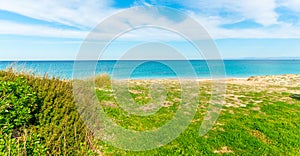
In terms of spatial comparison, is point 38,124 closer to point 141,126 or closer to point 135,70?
point 141,126

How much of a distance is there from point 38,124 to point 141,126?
14.3 ft

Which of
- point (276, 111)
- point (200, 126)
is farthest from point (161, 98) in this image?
point (276, 111)

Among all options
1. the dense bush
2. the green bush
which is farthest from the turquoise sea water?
the green bush

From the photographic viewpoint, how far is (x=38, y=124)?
6.41 metres

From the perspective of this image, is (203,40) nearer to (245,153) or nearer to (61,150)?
(245,153)

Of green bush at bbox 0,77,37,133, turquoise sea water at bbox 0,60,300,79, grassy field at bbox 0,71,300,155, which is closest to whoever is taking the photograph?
green bush at bbox 0,77,37,133

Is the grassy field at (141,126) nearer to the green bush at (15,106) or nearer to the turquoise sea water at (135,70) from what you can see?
the green bush at (15,106)

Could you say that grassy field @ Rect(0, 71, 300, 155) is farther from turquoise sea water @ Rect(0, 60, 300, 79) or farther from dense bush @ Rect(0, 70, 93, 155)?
turquoise sea water @ Rect(0, 60, 300, 79)

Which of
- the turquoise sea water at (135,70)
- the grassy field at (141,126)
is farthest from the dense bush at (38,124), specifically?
the turquoise sea water at (135,70)

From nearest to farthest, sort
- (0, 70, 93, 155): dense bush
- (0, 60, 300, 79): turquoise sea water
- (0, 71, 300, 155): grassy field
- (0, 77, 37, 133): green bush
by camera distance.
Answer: (0, 70, 93, 155): dense bush, (0, 77, 37, 133): green bush, (0, 71, 300, 155): grassy field, (0, 60, 300, 79): turquoise sea water

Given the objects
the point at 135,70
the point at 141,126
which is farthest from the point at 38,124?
the point at 135,70

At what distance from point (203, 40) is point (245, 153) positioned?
407 centimetres

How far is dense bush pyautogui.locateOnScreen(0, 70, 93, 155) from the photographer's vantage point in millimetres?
4988

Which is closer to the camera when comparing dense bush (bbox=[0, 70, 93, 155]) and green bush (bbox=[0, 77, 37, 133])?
dense bush (bbox=[0, 70, 93, 155])
